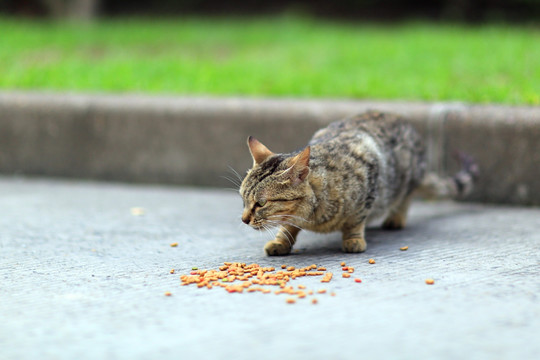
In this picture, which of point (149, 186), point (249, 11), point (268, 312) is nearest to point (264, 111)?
point (149, 186)

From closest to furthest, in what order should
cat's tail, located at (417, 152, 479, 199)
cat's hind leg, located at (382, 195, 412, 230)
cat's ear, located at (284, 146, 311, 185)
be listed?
cat's ear, located at (284, 146, 311, 185) < cat's hind leg, located at (382, 195, 412, 230) < cat's tail, located at (417, 152, 479, 199)

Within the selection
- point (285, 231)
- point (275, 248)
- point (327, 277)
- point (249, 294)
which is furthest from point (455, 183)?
point (249, 294)

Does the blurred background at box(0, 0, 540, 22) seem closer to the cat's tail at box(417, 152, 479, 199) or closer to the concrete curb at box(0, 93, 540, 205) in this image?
the concrete curb at box(0, 93, 540, 205)

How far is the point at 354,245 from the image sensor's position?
4.05 m

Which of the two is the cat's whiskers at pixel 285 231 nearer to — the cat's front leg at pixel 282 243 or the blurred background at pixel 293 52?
the cat's front leg at pixel 282 243

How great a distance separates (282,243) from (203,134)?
2.29 metres

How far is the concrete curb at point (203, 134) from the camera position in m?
5.27

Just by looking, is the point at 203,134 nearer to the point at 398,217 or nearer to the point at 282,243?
the point at 398,217

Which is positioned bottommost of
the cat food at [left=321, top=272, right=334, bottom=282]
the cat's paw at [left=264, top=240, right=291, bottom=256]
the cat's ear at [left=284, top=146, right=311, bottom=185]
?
the cat's paw at [left=264, top=240, right=291, bottom=256]

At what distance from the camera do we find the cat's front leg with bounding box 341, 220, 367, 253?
4.05m

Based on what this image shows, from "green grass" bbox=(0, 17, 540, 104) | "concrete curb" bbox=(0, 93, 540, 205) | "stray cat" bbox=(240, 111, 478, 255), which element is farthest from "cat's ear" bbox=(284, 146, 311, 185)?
"green grass" bbox=(0, 17, 540, 104)

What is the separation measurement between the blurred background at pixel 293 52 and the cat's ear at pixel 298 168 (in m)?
2.43

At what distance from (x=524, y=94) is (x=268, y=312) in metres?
3.75

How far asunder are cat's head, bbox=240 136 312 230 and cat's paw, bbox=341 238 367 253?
0.33m
